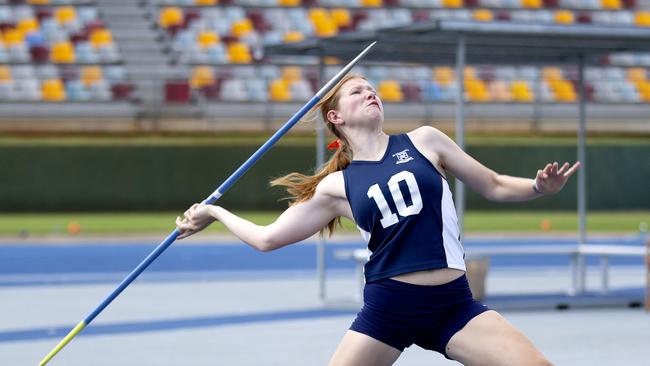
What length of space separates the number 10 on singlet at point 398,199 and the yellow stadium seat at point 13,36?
29.4 metres

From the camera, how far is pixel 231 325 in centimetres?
1262

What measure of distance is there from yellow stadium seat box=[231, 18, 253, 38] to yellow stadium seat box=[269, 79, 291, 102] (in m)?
3.43

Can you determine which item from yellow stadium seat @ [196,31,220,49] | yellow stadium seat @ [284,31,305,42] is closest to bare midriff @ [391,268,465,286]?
yellow stadium seat @ [196,31,220,49]

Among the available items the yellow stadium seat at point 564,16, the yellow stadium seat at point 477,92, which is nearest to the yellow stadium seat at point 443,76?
the yellow stadium seat at point 477,92

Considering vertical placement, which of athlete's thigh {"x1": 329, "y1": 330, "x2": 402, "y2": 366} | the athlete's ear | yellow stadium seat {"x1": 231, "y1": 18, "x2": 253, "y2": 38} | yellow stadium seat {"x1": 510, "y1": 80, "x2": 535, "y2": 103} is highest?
the athlete's ear

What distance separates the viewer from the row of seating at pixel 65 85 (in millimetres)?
32344

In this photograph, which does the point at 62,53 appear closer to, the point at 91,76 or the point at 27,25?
the point at 27,25

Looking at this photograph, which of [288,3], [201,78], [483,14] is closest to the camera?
[201,78]

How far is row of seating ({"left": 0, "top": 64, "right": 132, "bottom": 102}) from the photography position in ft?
106

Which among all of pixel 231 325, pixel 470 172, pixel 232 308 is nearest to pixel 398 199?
pixel 470 172

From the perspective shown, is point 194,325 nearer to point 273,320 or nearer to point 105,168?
point 273,320

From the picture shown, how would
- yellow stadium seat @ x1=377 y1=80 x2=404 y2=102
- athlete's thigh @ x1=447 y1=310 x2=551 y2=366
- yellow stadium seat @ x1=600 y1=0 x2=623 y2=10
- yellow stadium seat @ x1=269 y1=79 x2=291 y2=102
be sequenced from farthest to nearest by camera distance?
1. yellow stadium seat @ x1=600 y1=0 x2=623 y2=10
2. yellow stadium seat @ x1=269 y1=79 x2=291 y2=102
3. yellow stadium seat @ x1=377 y1=80 x2=404 y2=102
4. athlete's thigh @ x1=447 y1=310 x2=551 y2=366

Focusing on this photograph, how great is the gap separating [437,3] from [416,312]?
106 ft

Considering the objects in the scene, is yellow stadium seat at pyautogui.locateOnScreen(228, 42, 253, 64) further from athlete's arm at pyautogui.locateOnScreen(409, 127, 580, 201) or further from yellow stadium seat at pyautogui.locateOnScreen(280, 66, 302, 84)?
athlete's arm at pyautogui.locateOnScreen(409, 127, 580, 201)
